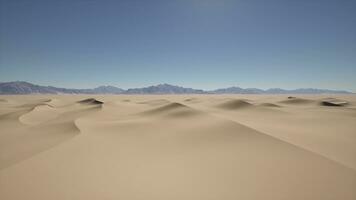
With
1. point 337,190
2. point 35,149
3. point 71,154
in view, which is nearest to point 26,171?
point 71,154

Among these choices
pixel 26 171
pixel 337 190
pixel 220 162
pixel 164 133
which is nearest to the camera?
pixel 337 190

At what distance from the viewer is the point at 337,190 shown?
3.69m

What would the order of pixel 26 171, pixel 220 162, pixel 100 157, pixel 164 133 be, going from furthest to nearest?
pixel 164 133 < pixel 100 157 < pixel 220 162 < pixel 26 171

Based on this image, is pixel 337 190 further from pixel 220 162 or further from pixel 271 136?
pixel 271 136

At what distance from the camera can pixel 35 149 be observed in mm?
6230

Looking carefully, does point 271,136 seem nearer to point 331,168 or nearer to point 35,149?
point 331,168

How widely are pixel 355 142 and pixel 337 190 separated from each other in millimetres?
4312

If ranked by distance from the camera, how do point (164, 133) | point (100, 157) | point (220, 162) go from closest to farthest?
point (220, 162) → point (100, 157) → point (164, 133)

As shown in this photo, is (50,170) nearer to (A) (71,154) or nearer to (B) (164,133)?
(A) (71,154)

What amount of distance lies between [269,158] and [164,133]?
3.93m

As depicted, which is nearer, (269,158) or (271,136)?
(269,158)

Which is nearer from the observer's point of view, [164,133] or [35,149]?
[35,149]

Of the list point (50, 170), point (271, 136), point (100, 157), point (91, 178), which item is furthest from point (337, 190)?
point (50, 170)

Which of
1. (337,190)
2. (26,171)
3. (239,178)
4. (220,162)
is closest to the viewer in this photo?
(337,190)
